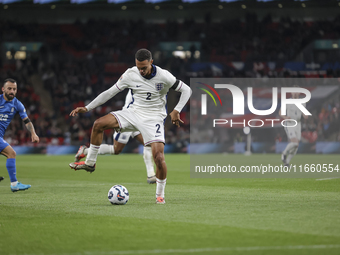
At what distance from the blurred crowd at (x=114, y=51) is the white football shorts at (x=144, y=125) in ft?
86.1

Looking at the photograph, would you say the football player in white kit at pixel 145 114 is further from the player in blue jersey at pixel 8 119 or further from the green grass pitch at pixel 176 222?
the player in blue jersey at pixel 8 119

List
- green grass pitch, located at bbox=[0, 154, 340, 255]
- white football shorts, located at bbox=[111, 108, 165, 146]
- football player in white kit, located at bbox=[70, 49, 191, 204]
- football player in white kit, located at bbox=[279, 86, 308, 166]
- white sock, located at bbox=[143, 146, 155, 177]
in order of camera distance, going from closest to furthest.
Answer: green grass pitch, located at bbox=[0, 154, 340, 255]
football player in white kit, located at bbox=[70, 49, 191, 204]
white football shorts, located at bbox=[111, 108, 165, 146]
white sock, located at bbox=[143, 146, 155, 177]
football player in white kit, located at bbox=[279, 86, 308, 166]

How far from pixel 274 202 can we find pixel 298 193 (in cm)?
173

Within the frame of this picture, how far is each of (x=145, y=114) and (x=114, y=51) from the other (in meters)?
31.2

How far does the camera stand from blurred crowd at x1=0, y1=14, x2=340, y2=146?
36469mm

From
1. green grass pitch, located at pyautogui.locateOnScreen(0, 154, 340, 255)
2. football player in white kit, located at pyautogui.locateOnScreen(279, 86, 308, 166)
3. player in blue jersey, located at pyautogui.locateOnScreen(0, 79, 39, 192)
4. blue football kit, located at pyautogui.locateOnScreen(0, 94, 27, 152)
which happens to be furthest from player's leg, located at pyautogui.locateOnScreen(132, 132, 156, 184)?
football player in white kit, located at pyautogui.locateOnScreen(279, 86, 308, 166)

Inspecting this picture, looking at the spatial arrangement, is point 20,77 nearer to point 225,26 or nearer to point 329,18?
point 225,26

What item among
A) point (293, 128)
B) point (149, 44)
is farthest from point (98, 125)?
point (149, 44)

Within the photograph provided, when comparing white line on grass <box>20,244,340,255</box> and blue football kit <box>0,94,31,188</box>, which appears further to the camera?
blue football kit <box>0,94,31,188</box>

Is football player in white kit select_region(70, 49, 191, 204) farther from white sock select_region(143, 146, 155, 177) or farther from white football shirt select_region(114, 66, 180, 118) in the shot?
white sock select_region(143, 146, 155, 177)

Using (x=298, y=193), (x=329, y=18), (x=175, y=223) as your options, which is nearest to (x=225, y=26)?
(x=329, y=18)

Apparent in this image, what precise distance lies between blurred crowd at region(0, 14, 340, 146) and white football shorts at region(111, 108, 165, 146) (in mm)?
26233

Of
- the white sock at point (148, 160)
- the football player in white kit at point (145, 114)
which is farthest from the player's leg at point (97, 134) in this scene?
the white sock at point (148, 160)

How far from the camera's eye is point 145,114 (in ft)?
27.8
